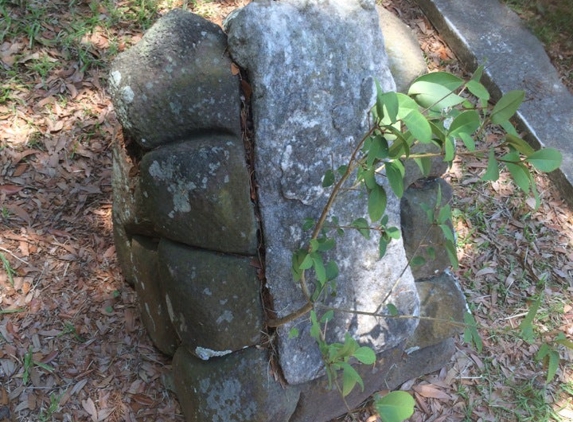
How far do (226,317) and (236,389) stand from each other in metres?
0.29

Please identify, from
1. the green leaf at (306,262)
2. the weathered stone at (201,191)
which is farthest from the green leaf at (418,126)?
the weathered stone at (201,191)

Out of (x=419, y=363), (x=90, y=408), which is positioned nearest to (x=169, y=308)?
(x=90, y=408)

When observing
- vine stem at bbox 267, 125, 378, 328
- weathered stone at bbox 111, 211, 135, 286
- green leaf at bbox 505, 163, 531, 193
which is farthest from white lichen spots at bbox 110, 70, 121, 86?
green leaf at bbox 505, 163, 531, 193

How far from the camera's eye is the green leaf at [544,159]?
1.55 meters

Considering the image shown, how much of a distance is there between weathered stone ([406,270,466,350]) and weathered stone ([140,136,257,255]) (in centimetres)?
94

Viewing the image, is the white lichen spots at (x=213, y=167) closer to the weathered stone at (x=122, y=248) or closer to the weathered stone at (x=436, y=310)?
the weathered stone at (x=122, y=248)

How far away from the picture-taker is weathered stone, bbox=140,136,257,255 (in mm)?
2006

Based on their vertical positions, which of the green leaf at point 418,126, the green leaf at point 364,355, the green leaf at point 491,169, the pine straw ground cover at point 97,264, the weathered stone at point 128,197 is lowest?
the pine straw ground cover at point 97,264

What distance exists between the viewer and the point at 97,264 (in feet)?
9.37

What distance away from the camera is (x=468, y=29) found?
13.4 feet

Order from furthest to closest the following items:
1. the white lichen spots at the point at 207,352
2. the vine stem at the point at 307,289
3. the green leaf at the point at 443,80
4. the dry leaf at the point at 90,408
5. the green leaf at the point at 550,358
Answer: the dry leaf at the point at 90,408 → the white lichen spots at the point at 207,352 → the vine stem at the point at 307,289 → the green leaf at the point at 550,358 → the green leaf at the point at 443,80

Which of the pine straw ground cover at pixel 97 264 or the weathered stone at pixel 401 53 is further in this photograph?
the pine straw ground cover at pixel 97 264

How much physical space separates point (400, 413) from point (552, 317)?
1.98 metres

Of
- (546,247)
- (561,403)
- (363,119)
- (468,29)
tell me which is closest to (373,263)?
(363,119)
